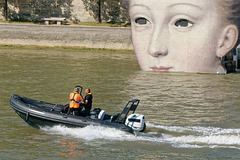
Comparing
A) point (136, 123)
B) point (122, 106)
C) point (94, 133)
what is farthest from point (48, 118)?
point (122, 106)

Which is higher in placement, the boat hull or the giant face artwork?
the giant face artwork

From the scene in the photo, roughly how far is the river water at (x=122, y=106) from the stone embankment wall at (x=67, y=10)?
1489 centimetres

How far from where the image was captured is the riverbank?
44938mm

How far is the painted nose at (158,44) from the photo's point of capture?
104 feet

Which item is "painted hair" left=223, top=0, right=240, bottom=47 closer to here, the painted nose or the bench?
the painted nose

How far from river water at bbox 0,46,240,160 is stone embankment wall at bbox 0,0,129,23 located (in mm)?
14886

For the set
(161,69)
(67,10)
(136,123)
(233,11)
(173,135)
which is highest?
(67,10)

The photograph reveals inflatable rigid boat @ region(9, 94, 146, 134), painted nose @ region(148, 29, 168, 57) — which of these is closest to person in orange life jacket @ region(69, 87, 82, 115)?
inflatable rigid boat @ region(9, 94, 146, 134)

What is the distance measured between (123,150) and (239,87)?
13524 millimetres

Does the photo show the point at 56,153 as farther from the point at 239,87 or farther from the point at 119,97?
the point at 239,87

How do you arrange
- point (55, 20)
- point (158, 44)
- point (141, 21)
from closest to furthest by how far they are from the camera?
1. point (158, 44)
2. point (141, 21)
3. point (55, 20)

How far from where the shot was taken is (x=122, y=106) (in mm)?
22438

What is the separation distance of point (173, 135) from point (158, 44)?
48.3ft

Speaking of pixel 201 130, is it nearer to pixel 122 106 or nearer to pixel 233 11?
pixel 122 106
